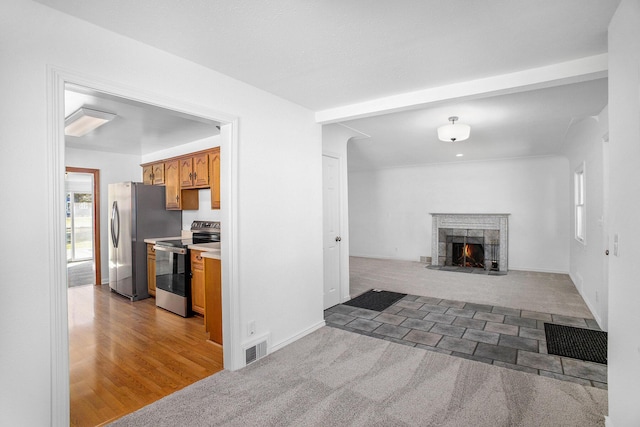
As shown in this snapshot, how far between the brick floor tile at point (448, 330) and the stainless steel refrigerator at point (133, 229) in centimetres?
426

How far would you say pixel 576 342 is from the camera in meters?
3.22

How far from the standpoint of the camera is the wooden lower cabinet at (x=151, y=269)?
4961mm

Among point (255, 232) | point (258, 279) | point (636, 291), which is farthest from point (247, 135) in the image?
point (636, 291)

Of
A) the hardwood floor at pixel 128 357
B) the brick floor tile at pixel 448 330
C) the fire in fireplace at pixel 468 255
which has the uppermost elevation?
the fire in fireplace at pixel 468 255

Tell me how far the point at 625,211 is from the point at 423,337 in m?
2.24

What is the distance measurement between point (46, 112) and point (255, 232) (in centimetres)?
165

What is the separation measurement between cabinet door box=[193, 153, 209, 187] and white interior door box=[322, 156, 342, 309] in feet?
5.50

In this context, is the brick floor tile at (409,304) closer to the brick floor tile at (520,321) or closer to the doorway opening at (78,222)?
the brick floor tile at (520,321)

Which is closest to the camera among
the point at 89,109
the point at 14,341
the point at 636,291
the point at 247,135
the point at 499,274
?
the point at 636,291

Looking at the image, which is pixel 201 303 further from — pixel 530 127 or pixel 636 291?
pixel 530 127

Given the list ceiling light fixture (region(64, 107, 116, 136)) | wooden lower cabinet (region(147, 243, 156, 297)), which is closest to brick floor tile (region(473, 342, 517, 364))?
wooden lower cabinet (region(147, 243, 156, 297))

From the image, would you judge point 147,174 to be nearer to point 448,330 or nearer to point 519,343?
point 448,330

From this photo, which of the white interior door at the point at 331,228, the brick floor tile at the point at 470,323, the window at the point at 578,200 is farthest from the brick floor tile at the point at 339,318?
the window at the point at 578,200

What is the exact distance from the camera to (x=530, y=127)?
4605 mm
